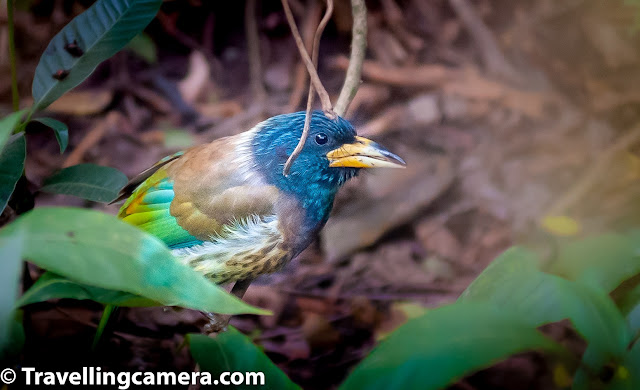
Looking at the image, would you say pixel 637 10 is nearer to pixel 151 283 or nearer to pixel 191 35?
pixel 191 35

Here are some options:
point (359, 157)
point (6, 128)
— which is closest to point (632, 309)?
point (359, 157)

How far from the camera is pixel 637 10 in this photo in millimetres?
1051

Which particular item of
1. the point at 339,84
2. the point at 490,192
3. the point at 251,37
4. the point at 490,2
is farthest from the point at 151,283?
the point at 490,2

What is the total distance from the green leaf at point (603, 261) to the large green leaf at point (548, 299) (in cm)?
5

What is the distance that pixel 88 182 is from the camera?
0.99 meters

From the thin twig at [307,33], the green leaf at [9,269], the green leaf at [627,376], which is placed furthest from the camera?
the thin twig at [307,33]

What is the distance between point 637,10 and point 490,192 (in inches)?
17.6

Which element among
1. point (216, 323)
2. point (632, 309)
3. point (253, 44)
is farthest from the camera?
point (253, 44)

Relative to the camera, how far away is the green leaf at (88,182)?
97cm

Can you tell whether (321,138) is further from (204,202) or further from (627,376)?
(627,376)

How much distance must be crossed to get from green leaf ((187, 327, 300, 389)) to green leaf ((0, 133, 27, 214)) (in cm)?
A: 39

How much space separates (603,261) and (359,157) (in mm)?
419

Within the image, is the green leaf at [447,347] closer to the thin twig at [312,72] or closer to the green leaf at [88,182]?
the thin twig at [312,72]

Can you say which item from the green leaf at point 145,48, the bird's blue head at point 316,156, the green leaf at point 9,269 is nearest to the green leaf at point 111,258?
the green leaf at point 9,269
